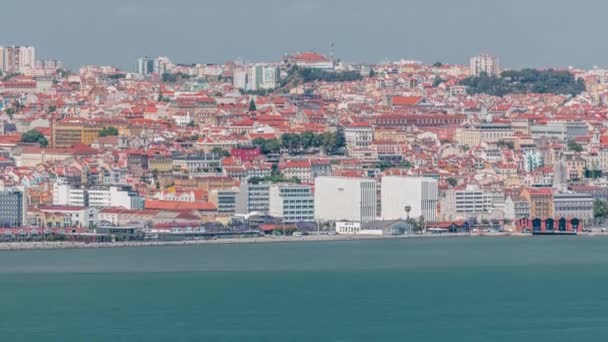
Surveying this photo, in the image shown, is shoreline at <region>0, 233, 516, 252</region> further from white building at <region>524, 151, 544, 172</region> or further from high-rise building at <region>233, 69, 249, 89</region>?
high-rise building at <region>233, 69, 249, 89</region>

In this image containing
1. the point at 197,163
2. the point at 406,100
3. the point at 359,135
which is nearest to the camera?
the point at 197,163

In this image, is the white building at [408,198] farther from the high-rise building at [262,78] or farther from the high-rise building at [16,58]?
the high-rise building at [16,58]

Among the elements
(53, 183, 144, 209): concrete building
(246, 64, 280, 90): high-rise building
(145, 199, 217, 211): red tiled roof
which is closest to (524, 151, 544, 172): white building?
(145, 199, 217, 211): red tiled roof

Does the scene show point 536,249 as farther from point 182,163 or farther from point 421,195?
point 182,163

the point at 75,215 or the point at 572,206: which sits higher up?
the point at 572,206

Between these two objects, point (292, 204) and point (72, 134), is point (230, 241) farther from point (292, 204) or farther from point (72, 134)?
point (72, 134)

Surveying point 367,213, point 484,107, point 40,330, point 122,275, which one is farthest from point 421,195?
point 484,107

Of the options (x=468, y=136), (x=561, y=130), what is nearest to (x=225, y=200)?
(x=468, y=136)
